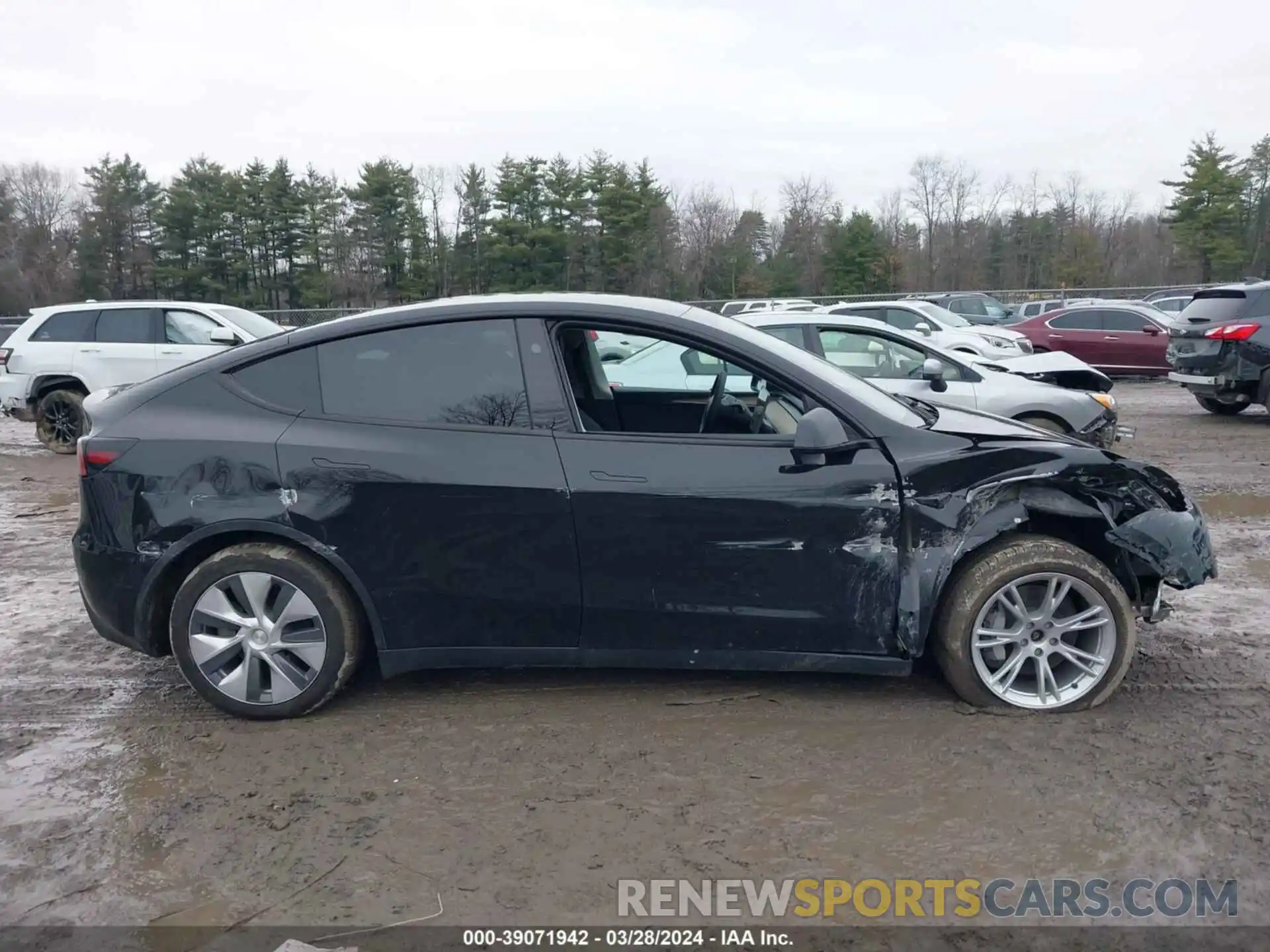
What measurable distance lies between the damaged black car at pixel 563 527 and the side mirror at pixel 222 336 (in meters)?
8.93

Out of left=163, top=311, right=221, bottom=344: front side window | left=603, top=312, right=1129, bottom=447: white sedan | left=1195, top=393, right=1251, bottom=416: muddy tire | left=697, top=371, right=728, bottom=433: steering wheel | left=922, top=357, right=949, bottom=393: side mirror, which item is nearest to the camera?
left=697, top=371, right=728, bottom=433: steering wheel

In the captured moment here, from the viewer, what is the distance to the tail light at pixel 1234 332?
11930 millimetres

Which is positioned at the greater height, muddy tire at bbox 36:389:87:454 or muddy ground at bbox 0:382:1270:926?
muddy tire at bbox 36:389:87:454

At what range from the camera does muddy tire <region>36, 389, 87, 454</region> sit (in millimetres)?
12336

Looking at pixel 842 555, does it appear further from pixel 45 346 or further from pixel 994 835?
pixel 45 346

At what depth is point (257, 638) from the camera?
398 cm

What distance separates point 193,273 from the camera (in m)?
47.8

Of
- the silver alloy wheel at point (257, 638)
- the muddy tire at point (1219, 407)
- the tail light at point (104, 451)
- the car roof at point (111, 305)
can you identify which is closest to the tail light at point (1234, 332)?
the muddy tire at point (1219, 407)

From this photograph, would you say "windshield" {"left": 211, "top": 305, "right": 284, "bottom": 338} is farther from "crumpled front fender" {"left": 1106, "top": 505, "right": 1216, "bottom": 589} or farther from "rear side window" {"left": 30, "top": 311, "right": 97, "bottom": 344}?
"crumpled front fender" {"left": 1106, "top": 505, "right": 1216, "bottom": 589}

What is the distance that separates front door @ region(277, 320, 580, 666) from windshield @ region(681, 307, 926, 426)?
90cm

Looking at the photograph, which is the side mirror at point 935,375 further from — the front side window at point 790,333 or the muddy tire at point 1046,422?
the front side window at point 790,333

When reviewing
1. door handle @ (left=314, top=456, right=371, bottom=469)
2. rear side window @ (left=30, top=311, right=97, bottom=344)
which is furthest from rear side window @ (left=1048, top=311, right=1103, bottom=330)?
door handle @ (left=314, top=456, right=371, bottom=469)

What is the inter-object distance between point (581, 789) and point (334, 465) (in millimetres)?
1590

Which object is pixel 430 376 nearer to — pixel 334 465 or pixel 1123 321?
pixel 334 465
